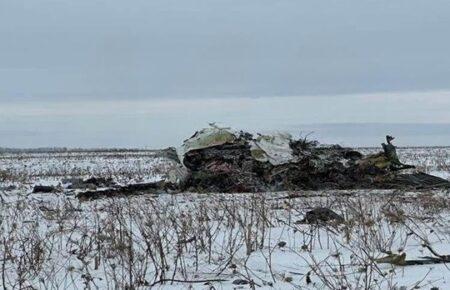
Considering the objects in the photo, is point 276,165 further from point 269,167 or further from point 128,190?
point 128,190

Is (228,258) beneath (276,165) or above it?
beneath

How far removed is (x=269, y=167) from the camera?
576 inches

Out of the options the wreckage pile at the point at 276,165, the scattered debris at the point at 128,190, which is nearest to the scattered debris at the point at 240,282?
the scattered debris at the point at 128,190

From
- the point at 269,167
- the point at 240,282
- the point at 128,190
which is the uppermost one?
the point at 269,167

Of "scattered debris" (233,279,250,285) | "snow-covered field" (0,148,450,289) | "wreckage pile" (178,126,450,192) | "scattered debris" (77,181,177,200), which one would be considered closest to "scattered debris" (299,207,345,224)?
"snow-covered field" (0,148,450,289)

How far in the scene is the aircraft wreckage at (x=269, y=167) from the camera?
14.2m

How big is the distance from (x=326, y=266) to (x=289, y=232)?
2162mm

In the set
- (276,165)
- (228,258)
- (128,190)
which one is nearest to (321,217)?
(228,258)

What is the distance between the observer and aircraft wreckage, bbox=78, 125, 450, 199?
1423 cm

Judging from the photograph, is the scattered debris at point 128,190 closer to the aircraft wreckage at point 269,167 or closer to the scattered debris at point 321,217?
the aircraft wreckage at point 269,167

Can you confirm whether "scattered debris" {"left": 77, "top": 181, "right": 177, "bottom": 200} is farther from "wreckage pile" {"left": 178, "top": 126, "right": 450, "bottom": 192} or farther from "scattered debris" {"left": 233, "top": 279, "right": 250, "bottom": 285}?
"scattered debris" {"left": 233, "top": 279, "right": 250, "bottom": 285}

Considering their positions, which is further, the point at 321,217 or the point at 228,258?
the point at 321,217

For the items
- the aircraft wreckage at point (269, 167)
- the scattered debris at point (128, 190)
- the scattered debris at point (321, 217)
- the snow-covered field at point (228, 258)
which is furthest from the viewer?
the aircraft wreckage at point (269, 167)

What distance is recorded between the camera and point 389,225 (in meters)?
7.66
